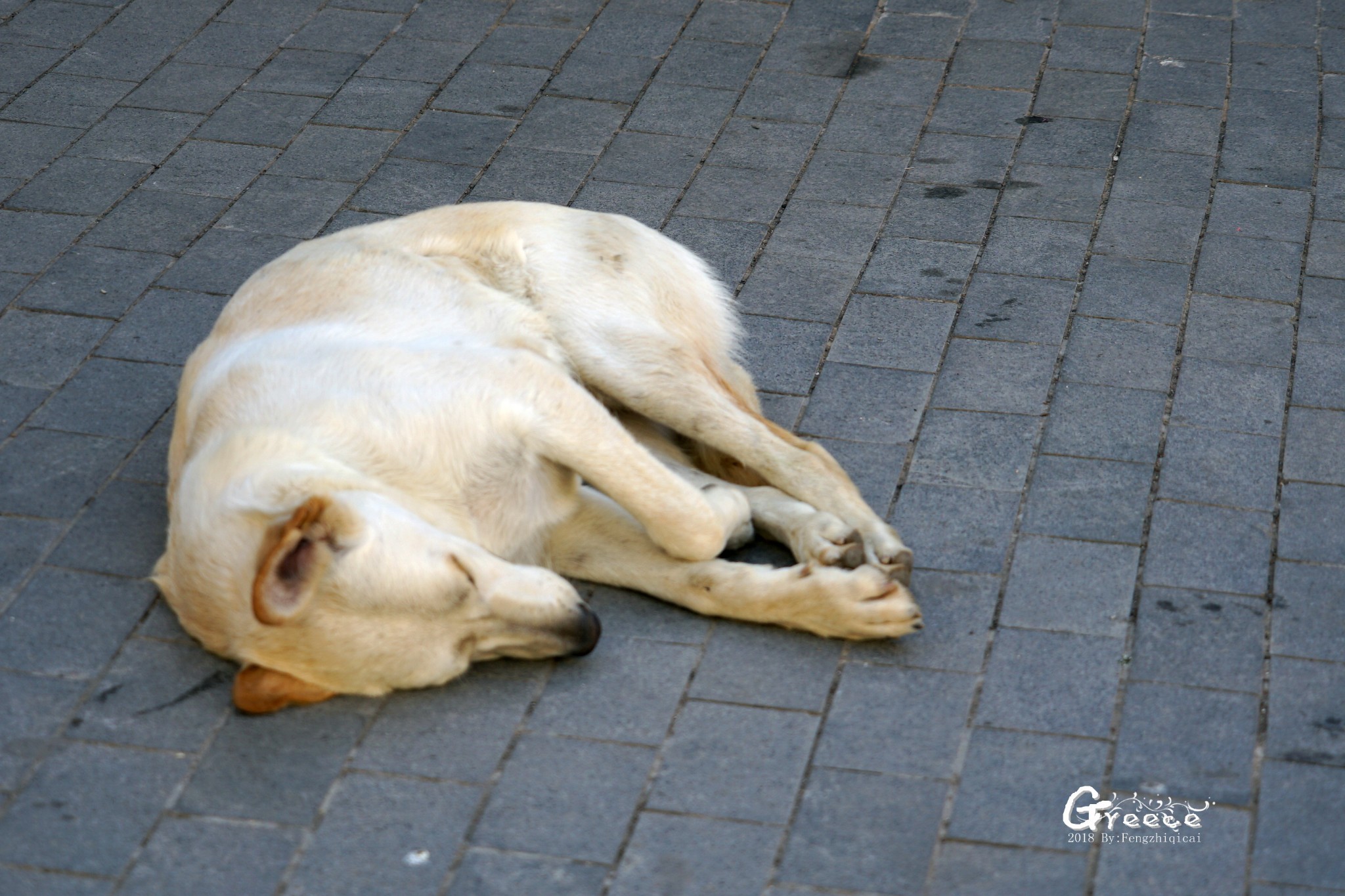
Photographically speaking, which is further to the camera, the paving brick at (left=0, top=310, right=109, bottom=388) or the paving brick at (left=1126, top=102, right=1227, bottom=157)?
the paving brick at (left=1126, top=102, right=1227, bottom=157)

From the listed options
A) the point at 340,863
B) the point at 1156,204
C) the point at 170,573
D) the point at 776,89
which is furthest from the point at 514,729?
the point at 776,89

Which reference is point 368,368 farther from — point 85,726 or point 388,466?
point 85,726

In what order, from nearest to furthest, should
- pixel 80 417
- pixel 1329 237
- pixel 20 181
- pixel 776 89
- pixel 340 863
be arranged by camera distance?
1. pixel 340 863
2. pixel 80 417
3. pixel 1329 237
4. pixel 20 181
5. pixel 776 89

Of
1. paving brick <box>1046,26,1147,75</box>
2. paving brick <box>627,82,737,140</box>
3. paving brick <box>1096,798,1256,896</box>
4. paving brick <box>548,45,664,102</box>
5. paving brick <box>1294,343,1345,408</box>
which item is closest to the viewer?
paving brick <box>1096,798,1256,896</box>

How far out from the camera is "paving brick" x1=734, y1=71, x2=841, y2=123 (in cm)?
675

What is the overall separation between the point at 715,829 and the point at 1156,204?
147 inches

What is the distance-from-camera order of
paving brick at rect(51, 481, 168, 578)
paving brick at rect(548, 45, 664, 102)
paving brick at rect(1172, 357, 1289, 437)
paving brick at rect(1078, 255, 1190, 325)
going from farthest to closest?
paving brick at rect(548, 45, 664, 102)
paving brick at rect(1078, 255, 1190, 325)
paving brick at rect(1172, 357, 1289, 437)
paving brick at rect(51, 481, 168, 578)

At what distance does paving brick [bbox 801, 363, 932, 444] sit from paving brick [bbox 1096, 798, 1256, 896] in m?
1.73

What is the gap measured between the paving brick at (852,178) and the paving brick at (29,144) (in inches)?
129

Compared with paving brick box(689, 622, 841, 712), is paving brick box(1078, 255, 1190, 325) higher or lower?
lower

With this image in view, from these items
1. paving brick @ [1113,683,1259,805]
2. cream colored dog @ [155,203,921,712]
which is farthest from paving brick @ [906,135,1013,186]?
paving brick @ [1113,683,1259,805]

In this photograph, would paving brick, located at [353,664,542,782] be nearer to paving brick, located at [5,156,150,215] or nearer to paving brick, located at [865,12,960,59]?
paving brick, located at [5,156,150,215]

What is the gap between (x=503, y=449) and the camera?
154 inches

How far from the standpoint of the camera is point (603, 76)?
7094 mm
